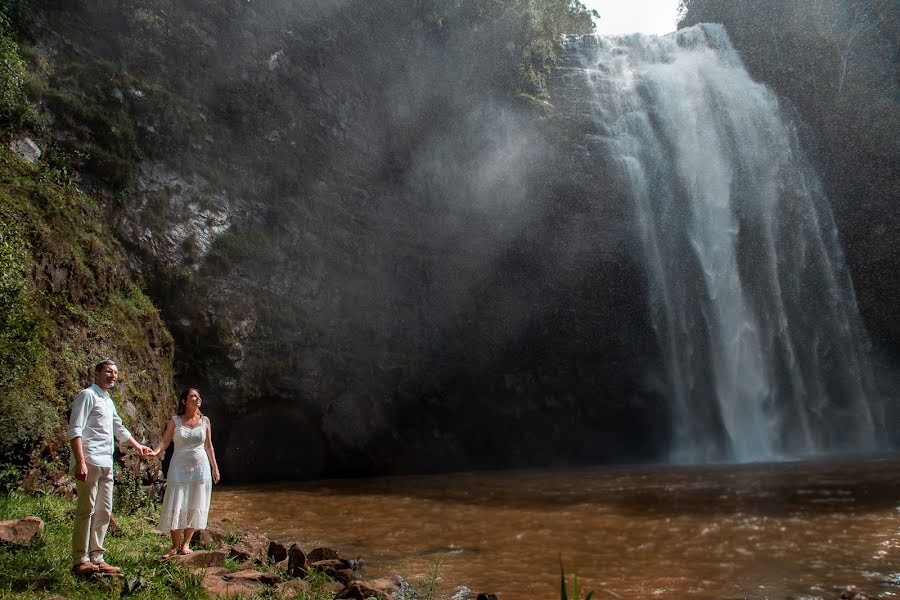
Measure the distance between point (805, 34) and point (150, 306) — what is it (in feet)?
94.5

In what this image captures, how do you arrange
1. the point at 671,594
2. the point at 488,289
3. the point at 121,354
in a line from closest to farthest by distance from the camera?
the point at 671,594 < the point at 121,354 < the point at 488,289

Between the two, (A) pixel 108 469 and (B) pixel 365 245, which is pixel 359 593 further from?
(B) pixel 365 245

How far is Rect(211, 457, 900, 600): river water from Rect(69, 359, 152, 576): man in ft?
9.13

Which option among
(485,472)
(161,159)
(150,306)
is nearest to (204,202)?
(161,159)

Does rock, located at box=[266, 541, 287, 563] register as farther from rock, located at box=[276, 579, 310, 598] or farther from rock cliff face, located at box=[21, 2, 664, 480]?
rock cliff face, located at box=[21, 2, 664, 480]

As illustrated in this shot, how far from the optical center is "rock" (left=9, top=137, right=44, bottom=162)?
12470mm

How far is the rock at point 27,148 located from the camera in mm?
12470

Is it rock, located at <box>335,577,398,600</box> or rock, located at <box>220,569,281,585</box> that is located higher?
rock, located at <box>220,569,281,585</box>

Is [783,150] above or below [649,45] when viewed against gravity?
below

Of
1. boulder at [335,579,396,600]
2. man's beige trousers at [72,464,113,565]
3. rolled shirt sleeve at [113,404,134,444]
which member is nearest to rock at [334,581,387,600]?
boulder at [335,579,396,600]

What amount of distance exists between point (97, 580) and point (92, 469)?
857 mm

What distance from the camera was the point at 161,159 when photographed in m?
16.1

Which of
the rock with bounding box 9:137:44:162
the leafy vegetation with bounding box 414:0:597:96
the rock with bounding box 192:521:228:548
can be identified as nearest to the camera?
the rock with bounding box 192:521:228:548

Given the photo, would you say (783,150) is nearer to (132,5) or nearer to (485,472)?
(485,472)
